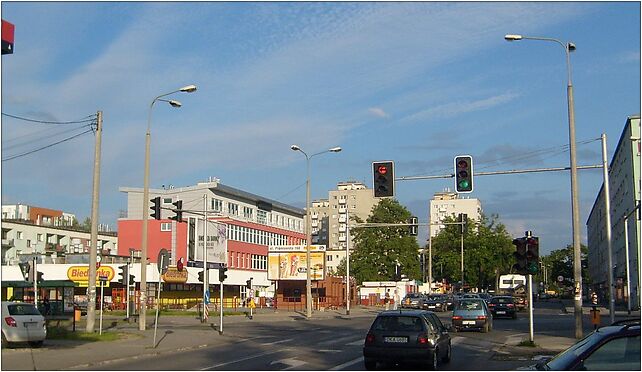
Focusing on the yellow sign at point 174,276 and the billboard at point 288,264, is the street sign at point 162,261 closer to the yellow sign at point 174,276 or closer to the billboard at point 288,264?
the yellow sign at point 174,276

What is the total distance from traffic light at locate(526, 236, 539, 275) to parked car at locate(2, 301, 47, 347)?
1553 cm

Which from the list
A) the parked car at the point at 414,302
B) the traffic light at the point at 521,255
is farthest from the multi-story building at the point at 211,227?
the traffic light at the point at 521,255

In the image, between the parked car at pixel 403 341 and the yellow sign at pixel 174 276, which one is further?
the yellow sign at pixel 174 276

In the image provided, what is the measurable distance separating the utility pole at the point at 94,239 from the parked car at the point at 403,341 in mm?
15339

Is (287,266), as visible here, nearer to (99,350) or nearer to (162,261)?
(162,261)

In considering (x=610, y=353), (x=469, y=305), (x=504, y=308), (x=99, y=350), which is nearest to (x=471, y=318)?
(x=469, y=305)

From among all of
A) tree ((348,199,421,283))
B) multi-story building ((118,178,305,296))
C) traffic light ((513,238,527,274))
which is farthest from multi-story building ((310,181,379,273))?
traffic light ((513,238,527,274))

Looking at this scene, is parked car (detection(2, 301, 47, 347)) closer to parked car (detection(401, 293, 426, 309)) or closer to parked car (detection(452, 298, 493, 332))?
parked car (detection(452, 298, 493, 332))

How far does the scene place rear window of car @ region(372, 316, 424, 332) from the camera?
18.2 m

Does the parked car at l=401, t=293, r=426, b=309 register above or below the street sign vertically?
below

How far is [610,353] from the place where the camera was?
911cm

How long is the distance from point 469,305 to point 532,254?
35.7ft

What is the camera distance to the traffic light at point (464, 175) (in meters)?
26.7

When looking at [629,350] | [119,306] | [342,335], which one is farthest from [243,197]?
[629,350]
